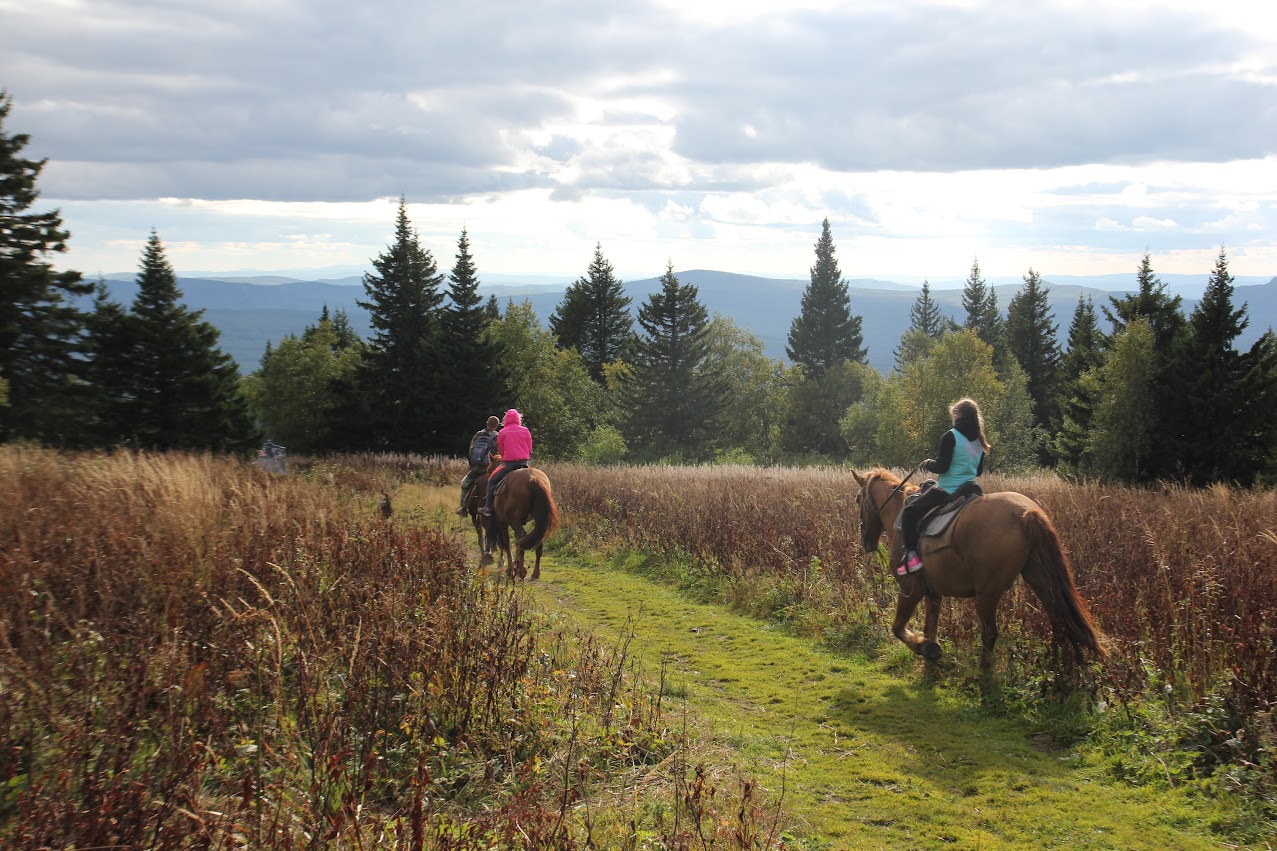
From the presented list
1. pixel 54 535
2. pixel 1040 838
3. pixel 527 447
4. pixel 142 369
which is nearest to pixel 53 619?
pixel 54 535

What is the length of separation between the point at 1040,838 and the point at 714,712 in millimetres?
2729

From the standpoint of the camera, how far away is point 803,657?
355 inches

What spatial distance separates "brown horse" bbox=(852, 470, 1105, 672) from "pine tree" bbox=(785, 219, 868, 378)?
265 feet

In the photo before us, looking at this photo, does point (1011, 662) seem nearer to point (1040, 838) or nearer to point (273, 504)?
point (1040, 838)

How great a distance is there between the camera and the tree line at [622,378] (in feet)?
88.2

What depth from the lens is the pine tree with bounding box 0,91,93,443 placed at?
78.9 feet

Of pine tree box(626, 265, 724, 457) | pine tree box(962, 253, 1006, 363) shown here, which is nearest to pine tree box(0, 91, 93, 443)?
pine tree box(626, 265, 724, 457)

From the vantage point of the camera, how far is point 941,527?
25.9 ft

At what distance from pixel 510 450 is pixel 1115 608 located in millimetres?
8870

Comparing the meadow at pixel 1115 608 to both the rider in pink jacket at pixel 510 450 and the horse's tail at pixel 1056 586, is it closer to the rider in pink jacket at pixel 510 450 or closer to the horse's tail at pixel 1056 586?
the horse's tail at pixel 1056 586

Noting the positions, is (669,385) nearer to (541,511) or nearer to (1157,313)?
(1157,313)

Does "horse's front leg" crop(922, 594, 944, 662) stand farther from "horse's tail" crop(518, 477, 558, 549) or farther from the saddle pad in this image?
"horse's tail" crop(518, 477, 558, 549)

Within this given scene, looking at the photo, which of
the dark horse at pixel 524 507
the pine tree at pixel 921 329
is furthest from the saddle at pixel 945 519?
the pine tree at pixel 921 329

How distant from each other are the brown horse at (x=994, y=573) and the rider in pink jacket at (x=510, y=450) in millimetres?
6762
